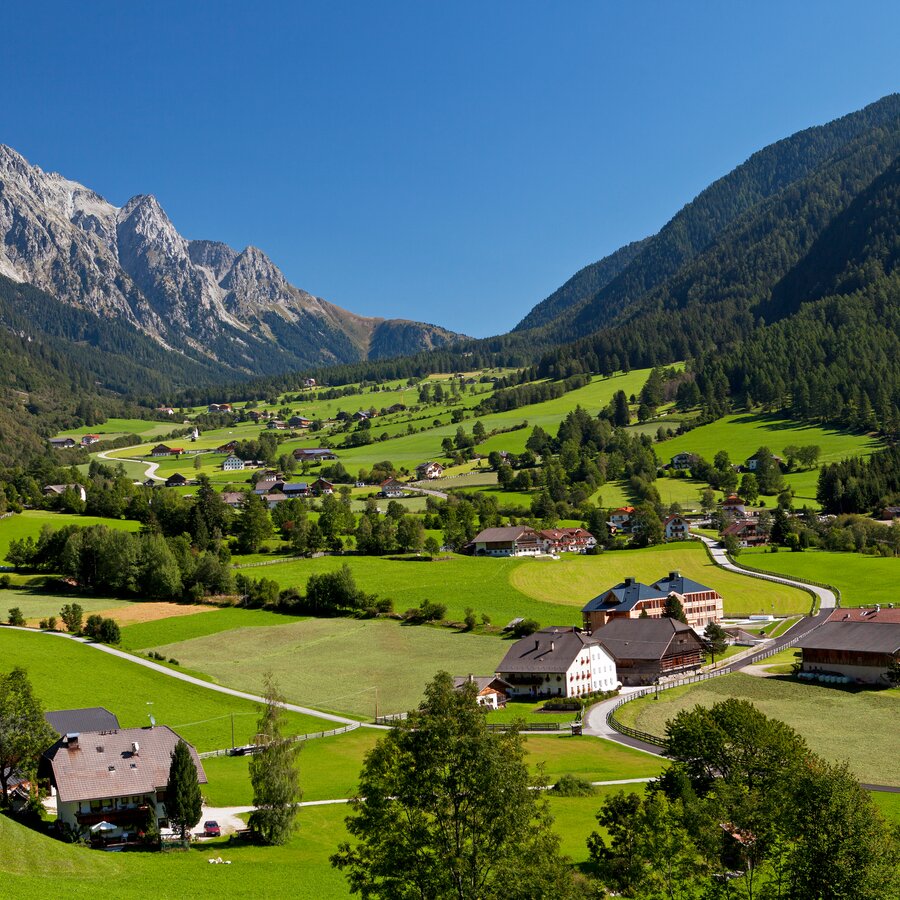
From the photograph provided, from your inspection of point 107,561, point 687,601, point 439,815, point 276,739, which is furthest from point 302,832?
point 107,561

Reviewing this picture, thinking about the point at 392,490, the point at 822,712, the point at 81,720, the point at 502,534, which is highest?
the point at 392,490

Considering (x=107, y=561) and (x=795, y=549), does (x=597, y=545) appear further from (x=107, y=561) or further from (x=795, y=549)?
(x=107, y=561)

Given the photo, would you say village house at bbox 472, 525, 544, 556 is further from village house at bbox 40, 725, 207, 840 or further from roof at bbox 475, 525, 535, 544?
village house at bbox 40, 725, 207, 840

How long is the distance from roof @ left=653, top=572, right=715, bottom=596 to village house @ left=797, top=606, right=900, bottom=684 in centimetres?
2296

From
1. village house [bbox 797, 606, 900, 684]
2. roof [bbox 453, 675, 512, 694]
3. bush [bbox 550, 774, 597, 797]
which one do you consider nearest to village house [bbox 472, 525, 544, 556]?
roof [bbox 453, 675, 512, 694]

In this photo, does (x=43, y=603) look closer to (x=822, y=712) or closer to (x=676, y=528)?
(x=822, y=712)

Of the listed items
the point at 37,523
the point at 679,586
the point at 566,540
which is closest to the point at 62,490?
the point at 37,523

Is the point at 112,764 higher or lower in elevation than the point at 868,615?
higher

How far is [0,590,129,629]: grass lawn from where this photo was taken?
325ft

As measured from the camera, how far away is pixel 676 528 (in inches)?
5733

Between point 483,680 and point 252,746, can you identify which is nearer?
point 252,746

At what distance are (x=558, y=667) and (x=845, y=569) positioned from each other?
52.5m

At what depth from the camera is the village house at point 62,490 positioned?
15562 centimetres

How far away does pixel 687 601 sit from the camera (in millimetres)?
103062
